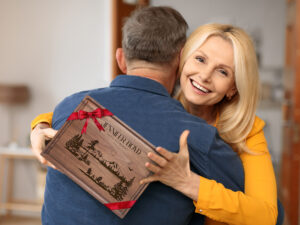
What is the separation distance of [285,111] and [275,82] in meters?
2.90

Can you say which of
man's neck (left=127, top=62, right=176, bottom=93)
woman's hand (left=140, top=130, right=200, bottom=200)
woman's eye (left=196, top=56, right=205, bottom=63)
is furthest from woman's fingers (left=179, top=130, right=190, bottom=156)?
woman's eye (left=196, top=56, right=205, bottom=63)

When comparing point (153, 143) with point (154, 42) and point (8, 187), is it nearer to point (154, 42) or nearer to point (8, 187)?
point (154, 42)

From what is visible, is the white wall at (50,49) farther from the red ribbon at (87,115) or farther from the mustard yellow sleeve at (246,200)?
the red ribbon at (87,115)

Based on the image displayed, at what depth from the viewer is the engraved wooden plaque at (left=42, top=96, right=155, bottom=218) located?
0.91m

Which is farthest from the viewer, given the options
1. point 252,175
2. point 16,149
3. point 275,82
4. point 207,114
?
point 275,82

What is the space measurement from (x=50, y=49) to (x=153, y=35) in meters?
3.53

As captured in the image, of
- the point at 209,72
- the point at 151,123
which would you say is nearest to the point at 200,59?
the point at 209,72

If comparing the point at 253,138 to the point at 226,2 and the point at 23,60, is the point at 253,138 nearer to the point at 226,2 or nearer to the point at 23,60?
the point at 23,60

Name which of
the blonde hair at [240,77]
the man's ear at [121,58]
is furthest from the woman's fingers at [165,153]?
the blonde hair at [240,77]

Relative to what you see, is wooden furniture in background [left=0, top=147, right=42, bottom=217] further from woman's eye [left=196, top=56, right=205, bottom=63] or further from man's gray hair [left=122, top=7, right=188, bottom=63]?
man's gray hair [left=122, top=7, right=188, bottom=63]

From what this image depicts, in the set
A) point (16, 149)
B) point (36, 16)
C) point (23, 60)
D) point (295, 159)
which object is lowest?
point (16, 149)

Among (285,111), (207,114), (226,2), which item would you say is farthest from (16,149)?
(226,2)

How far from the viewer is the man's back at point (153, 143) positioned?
966 mm

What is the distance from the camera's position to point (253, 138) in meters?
1.37
